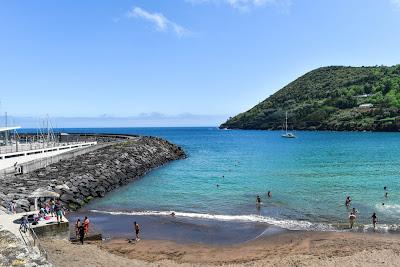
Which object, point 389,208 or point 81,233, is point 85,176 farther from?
point 389,208

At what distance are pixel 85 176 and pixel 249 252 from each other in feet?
79.9

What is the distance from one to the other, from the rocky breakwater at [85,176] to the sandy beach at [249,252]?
9.92m

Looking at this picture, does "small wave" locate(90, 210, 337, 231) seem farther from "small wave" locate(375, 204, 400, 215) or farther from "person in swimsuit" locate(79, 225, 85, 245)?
"person in swimsuit" locate(79, 225, 85, 245)

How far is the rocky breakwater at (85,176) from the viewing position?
33.1m

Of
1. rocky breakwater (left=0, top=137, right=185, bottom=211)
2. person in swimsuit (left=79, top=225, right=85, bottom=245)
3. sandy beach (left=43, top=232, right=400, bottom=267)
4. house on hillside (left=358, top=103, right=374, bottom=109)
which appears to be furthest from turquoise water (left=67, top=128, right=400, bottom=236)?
house on hillside (left=358, top=103, right=374, bottom=109)

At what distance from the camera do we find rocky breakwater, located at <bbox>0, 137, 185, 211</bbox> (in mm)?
33062

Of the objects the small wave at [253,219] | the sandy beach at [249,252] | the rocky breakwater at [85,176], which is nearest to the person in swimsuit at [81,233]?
the sandy beach at [249,252]

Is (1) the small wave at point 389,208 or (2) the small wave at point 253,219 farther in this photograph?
(1) the small wave at point 389,208

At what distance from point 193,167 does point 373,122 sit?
128m

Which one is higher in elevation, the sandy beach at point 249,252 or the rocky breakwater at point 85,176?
the rocky breakwater at point 85,176

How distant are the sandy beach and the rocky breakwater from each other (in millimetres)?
9920

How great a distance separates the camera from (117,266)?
19.8m

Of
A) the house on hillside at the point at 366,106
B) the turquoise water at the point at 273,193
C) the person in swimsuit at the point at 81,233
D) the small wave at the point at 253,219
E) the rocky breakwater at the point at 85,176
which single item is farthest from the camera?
the house on hillside at the point at 366,106

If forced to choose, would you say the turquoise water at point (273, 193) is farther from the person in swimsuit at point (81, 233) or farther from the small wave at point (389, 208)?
the person in swimsuit at point (81, 233)
